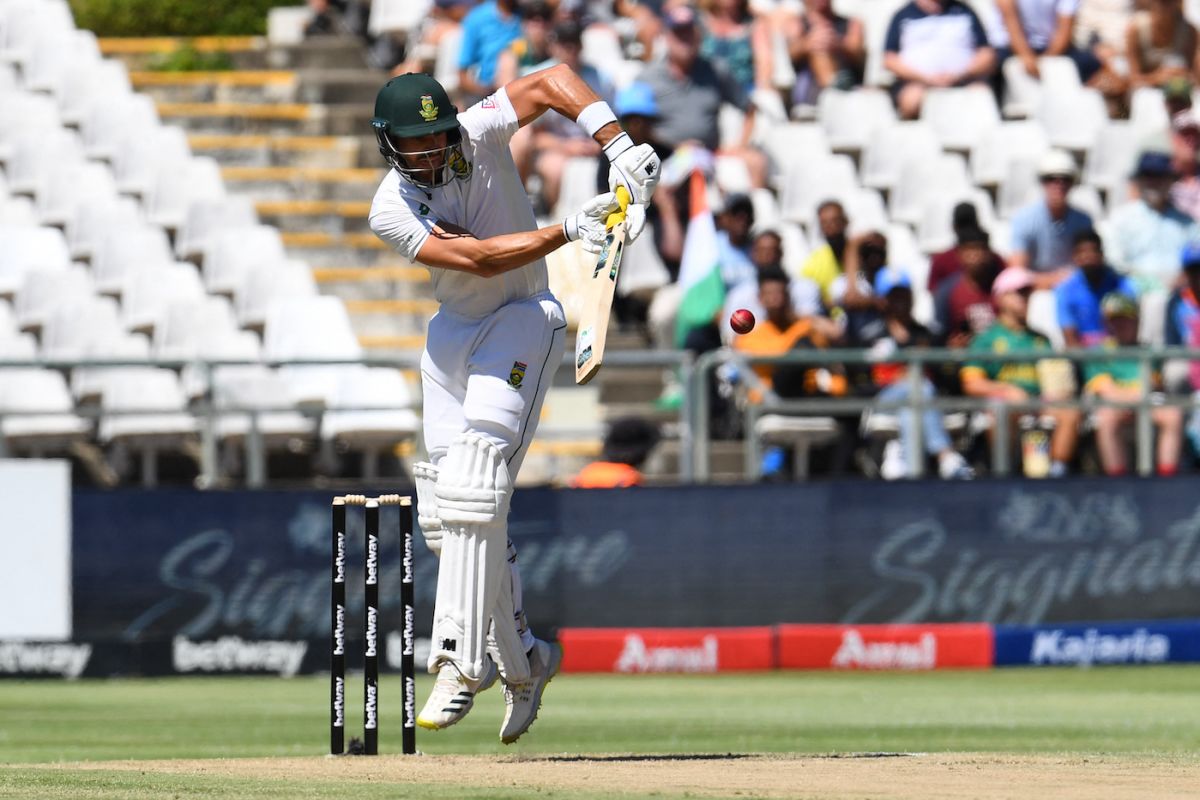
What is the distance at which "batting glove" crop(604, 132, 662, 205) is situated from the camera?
23.6 ft

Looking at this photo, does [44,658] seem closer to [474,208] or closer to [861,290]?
[861,290]

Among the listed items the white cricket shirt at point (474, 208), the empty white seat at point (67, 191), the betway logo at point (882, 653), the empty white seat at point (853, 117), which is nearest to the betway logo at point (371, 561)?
the white cricket shirt at point (474, 208)

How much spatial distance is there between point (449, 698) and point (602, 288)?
149 cm

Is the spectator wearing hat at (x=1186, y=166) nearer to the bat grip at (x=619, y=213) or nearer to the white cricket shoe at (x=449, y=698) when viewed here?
the bat grip at (x=619, y=213)

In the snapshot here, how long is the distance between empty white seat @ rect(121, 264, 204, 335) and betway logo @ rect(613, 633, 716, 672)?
4362mm

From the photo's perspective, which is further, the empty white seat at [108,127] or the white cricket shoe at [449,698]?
the empty white seat at [108,127]

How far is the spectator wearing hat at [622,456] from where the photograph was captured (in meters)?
13.6

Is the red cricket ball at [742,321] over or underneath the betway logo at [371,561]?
over

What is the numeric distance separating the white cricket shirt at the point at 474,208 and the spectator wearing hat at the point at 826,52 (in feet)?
34.7

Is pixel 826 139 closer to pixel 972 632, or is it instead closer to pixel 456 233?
pixel 972 632

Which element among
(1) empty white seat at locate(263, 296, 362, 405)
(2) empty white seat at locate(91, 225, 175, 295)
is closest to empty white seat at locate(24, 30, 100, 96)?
(2) empty white seat at locate(91, 225, 175, 295)

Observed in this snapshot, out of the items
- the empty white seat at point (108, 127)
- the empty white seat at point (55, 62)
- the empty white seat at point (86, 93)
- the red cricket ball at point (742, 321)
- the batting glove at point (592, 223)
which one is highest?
the empty white seat at point (55, 62)

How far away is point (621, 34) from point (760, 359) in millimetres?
6147

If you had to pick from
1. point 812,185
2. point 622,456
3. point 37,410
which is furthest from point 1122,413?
point 37,410
